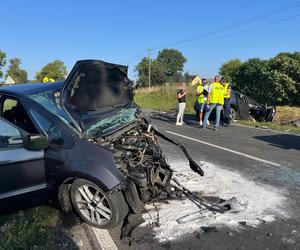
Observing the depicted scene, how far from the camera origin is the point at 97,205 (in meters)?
4.25

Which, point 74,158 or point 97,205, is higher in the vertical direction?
point 74,158

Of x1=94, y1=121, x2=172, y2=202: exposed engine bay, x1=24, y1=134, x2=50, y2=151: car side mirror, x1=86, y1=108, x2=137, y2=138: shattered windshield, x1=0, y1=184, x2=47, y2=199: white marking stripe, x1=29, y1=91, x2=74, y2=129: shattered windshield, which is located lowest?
x1=0, y1=184, x2=47, y2=199: white marking stripe

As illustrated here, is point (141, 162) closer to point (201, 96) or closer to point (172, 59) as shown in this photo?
point (201, 96)

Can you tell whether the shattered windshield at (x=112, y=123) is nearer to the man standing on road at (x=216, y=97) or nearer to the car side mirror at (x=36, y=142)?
the car side mirror at (x=36, y=142)

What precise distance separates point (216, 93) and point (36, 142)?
910cm

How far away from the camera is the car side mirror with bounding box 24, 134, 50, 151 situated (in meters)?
4.18

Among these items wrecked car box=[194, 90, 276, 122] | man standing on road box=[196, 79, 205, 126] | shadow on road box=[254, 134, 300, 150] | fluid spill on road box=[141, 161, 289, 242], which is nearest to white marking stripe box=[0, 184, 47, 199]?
fluid spill on road box=[141, 161, 289, 242]

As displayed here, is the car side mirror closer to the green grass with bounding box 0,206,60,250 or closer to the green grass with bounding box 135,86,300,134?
the green grass with bounding box 0,206,60,250

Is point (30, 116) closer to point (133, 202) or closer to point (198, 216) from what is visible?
point (133, 202)

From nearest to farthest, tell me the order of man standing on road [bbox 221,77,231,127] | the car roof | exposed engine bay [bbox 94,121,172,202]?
exposed engine bay [bbox 94,121,172,202] < the car roof < man standing on road [bbox 221,77,231,127]

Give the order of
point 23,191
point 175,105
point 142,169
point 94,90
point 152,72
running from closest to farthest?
point 23,191
point 142,169
point 94,90
point 175,105
point 152,72

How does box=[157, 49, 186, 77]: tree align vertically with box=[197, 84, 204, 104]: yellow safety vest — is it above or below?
above

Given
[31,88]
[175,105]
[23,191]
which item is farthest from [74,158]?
[175,105]

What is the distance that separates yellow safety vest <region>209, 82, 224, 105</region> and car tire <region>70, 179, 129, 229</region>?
29.0ft
